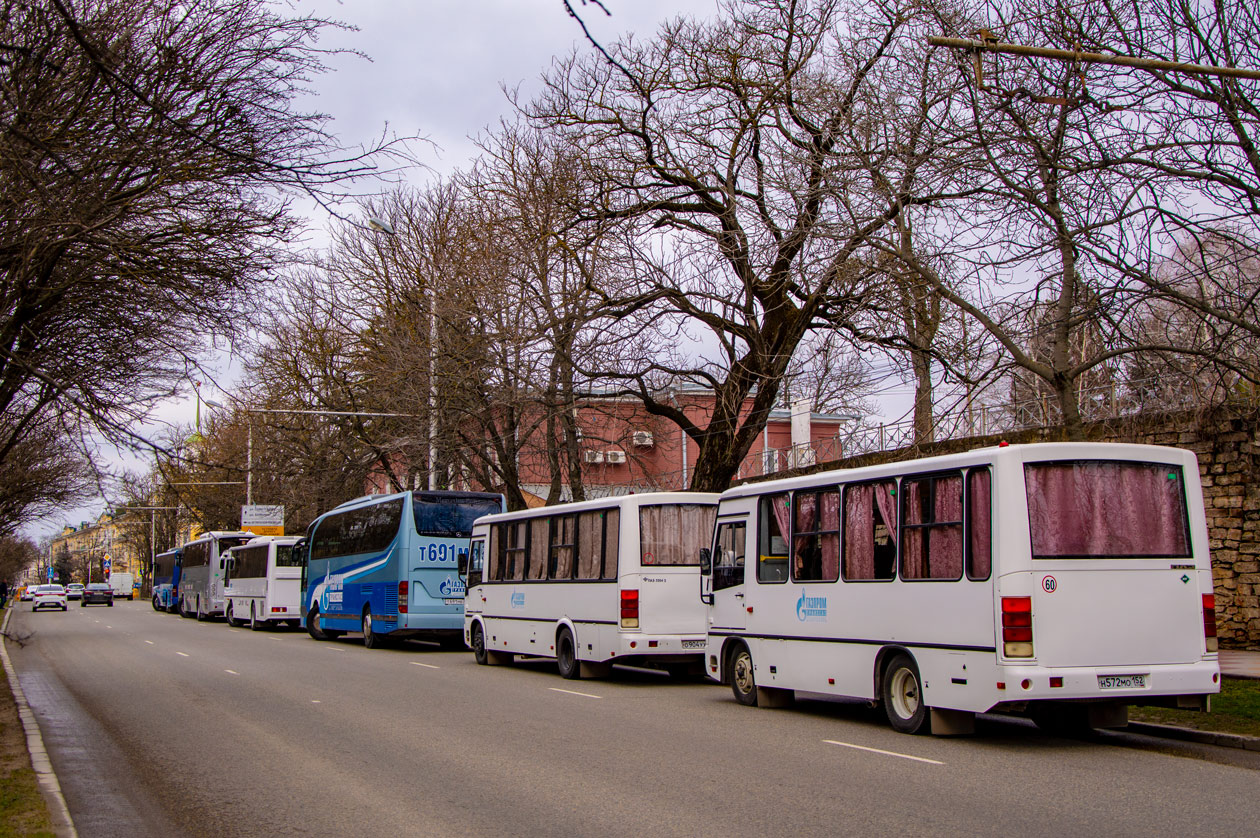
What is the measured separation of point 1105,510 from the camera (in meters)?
11.2

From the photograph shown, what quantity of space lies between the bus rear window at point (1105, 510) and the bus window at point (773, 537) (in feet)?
13.2

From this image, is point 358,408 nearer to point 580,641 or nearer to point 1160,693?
point 580,641

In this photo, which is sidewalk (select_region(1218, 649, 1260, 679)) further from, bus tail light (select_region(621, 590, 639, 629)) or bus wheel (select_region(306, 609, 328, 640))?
bus wheel (select_region(306, 609, 328, 640))

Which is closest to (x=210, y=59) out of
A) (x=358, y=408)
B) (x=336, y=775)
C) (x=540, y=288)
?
(x=336, y=775)

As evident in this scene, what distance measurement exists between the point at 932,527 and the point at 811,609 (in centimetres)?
242

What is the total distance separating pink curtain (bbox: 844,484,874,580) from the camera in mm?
12930

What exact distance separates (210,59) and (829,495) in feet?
26.0

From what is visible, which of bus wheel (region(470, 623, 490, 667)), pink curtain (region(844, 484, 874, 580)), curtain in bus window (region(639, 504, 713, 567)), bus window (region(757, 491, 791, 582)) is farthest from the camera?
bus wheel (region(470, 623, 490, 667))

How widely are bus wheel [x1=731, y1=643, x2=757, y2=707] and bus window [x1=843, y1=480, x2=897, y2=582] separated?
9.10ft

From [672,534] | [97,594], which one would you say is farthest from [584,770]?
[97,594]

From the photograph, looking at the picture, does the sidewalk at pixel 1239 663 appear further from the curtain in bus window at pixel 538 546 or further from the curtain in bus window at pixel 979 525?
the curtain in bus window at pixel 538 546

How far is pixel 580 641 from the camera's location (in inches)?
773

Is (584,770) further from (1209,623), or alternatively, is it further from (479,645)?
(479,645)

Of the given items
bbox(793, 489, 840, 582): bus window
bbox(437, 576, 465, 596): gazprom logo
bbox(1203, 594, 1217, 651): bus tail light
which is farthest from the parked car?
bbox(1203, 594, 1217, 651): bus tail light
